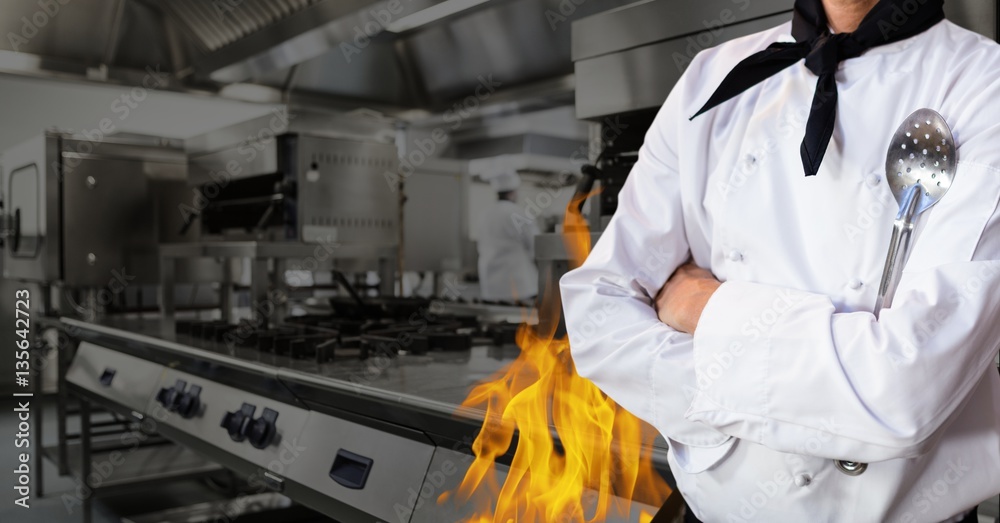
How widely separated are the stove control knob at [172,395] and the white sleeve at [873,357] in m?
1.74

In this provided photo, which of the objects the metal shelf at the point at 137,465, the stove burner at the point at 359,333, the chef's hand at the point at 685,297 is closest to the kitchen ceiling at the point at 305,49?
the stove burner at the point at 359,333

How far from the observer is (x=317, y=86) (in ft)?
11.6

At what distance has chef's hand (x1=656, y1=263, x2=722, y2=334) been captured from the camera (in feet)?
3.14

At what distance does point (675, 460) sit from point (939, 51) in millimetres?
624

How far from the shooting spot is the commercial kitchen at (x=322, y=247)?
139 centimetres

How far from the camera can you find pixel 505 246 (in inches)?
217

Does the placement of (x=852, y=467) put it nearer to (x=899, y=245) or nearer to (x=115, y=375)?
(x=899, y=245)

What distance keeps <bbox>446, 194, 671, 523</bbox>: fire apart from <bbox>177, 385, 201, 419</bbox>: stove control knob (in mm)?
1004

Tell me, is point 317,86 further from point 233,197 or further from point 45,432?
point 45,432

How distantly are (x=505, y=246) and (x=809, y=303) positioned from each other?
4702mm

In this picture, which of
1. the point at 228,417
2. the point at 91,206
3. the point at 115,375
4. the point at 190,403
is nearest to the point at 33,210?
the point at 91,206

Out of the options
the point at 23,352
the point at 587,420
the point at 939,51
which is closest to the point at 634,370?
the point at 587,420
